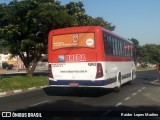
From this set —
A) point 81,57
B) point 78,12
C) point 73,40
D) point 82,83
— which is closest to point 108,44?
point 81,57

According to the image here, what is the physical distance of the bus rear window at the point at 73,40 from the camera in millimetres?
17031

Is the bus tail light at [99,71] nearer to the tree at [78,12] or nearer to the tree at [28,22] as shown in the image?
the tree at [28,22]

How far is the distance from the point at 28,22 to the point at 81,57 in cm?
1400

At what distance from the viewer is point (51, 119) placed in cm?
1107

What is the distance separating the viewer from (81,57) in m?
17.1

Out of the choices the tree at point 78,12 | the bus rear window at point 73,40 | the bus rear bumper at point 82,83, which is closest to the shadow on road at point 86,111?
the bus rear bumper at point 82,83

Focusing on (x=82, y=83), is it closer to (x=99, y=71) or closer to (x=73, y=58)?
(x=99, y=71)

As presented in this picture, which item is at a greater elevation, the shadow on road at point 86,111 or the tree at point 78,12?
the tree at point 78,12

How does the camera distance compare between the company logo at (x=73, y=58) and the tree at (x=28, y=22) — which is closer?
the company logo at (x=73, y=58)

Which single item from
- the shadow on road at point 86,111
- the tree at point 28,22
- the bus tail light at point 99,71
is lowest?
the shadow on road at point 86,111

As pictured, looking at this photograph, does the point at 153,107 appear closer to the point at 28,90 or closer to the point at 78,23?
the point at 28,90

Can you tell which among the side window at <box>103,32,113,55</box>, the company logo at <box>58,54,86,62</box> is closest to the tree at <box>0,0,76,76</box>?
the side window at <box>103,32,113,55</box>

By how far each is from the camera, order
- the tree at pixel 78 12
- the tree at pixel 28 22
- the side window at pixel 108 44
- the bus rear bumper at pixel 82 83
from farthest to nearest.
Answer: the tree at pixel 78 12 → the tree at pixel 28 22 → the side window at pixel 108 44 → the bus rear bumper at pixel 82 83

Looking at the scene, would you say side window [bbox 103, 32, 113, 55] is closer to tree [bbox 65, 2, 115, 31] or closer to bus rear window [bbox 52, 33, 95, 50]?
bus rear window [bbox 52, 33, 95, 50]
